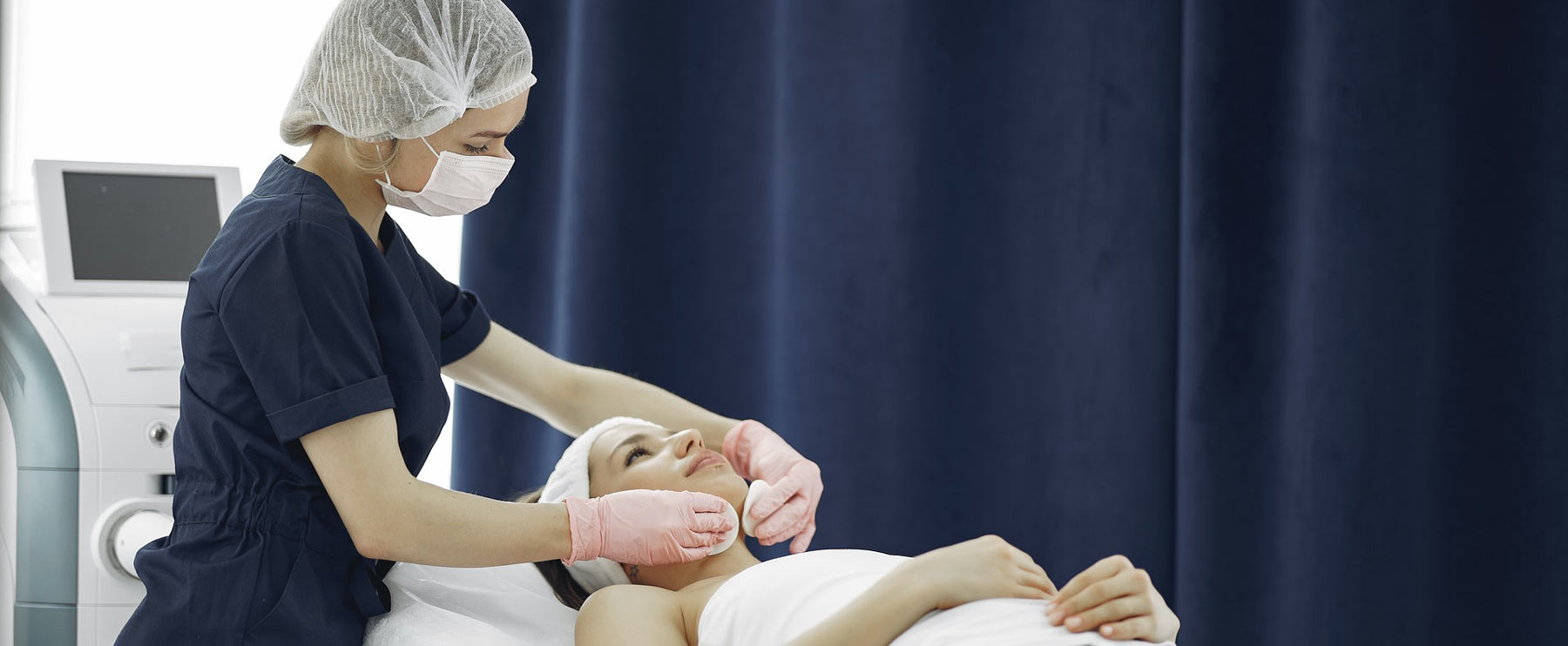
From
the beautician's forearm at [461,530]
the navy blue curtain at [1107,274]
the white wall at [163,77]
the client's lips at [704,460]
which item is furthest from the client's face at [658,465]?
the white wall at [163,77]

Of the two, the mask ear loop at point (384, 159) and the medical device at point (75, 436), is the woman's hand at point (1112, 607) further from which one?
the medical device at point (75, 436)

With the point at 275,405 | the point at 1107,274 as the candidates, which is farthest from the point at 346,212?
the point at 1107,274

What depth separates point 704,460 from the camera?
151 centimetres

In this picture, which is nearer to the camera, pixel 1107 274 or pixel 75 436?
pixel 75 436

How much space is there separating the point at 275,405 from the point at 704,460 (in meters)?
0.57

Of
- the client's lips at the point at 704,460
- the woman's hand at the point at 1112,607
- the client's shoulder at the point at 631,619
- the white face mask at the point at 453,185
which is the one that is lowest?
the client's shoulder at the point at 631,619

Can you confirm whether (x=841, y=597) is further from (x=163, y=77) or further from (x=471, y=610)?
(x=163, y=77)

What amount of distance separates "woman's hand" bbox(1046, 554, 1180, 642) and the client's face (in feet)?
1.71

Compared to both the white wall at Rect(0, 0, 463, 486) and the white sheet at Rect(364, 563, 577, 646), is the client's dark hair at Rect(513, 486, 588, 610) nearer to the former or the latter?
the white sheet at Rect(364, 563, 577, 646)

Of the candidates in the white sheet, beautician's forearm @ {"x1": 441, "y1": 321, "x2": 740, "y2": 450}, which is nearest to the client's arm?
the white sheet

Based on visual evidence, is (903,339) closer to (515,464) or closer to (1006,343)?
(1006,343)

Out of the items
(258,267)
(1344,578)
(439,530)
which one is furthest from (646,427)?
(1344,578)

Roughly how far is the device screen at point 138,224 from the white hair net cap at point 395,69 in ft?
1.62

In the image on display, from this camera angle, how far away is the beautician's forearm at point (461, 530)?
1.11m
